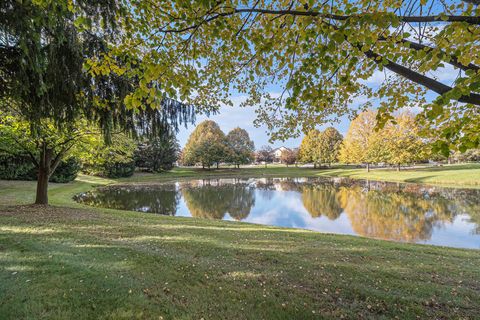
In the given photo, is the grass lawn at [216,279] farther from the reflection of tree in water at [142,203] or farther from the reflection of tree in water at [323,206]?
the reflection of tree in water at [142,203]

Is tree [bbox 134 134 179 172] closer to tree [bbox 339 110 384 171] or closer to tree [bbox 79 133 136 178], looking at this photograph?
tree [bbox 79 133 136 178]

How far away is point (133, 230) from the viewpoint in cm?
709

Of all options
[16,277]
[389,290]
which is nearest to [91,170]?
[16,277]

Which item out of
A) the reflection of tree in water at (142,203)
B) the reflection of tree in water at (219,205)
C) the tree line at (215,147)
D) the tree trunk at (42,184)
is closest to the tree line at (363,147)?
the reflection of tree in water at (219,205)

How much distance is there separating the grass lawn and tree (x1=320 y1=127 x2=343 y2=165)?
46.9 m

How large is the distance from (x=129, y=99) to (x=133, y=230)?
542 centimetres

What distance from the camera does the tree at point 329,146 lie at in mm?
51219

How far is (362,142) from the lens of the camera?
128 ft

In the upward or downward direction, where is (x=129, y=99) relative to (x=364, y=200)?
upward

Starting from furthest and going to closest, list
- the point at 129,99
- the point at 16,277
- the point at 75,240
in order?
the point at 75,240
the point at 16,277
the point at 129,99

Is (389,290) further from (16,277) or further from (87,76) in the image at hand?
(87,76)

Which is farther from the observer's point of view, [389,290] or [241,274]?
[241,274]

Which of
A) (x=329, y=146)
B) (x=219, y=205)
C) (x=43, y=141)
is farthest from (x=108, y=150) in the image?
(x=329, y=146)

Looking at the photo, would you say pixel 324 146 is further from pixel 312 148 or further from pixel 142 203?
pixel 142 203
